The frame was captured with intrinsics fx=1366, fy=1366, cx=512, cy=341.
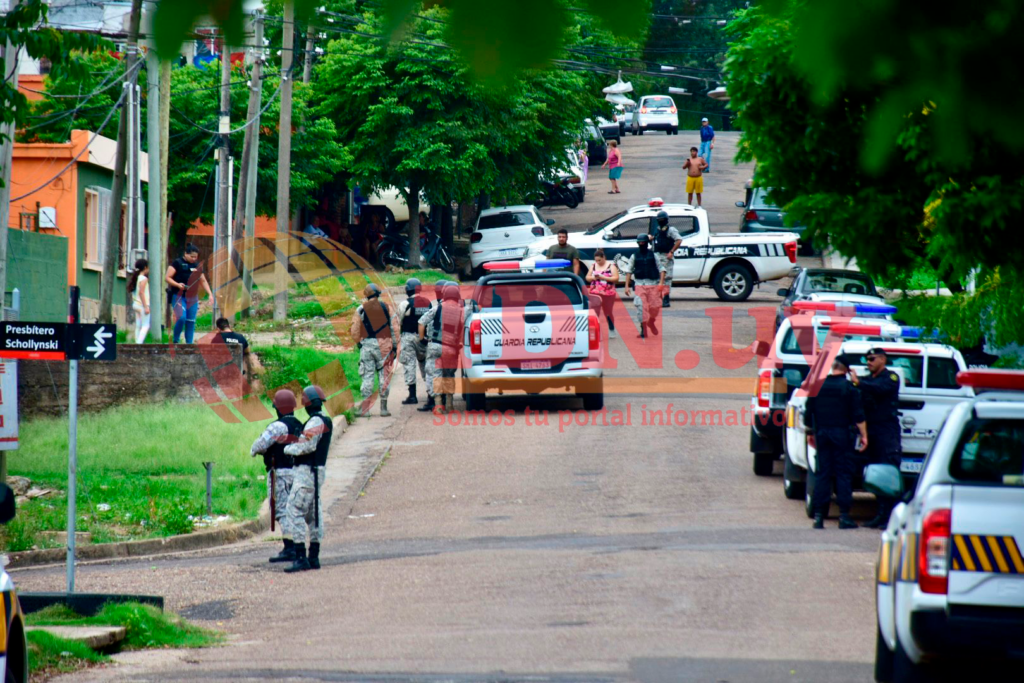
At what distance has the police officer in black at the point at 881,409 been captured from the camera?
12875 mm

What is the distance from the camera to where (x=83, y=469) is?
17.3 metres

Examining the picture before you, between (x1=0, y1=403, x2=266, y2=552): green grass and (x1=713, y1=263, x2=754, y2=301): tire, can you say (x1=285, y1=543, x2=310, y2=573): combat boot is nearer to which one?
(x1=0, y1=403, x2=266, y2=552): green grass

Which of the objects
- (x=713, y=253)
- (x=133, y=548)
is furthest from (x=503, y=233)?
→ (x=133, y=548)

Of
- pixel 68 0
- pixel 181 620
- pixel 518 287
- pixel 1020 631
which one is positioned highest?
pixel 68 0

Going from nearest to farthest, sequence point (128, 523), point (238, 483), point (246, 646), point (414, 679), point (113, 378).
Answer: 1. point (414, 679)
2. point (246, 646)
3. point (128, 523)
4. point (238, 483)
5. point (113, 378)

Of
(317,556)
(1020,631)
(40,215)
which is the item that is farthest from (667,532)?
(40,215)

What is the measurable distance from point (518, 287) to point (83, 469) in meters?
6.26

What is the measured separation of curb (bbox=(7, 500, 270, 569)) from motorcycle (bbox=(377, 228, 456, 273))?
2530cm

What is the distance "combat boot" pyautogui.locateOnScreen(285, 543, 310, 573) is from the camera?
1241 cm

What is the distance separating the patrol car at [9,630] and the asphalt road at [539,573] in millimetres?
1890

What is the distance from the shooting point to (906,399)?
13.4m

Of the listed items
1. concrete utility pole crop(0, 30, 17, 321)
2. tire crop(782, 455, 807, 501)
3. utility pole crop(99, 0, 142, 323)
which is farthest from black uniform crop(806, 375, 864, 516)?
utility pole crop(99, 0, 142, 323)

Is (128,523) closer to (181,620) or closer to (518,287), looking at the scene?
(181,620)

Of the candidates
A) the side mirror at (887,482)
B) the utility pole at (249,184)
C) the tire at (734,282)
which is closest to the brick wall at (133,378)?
the utility pole at (249,184)
